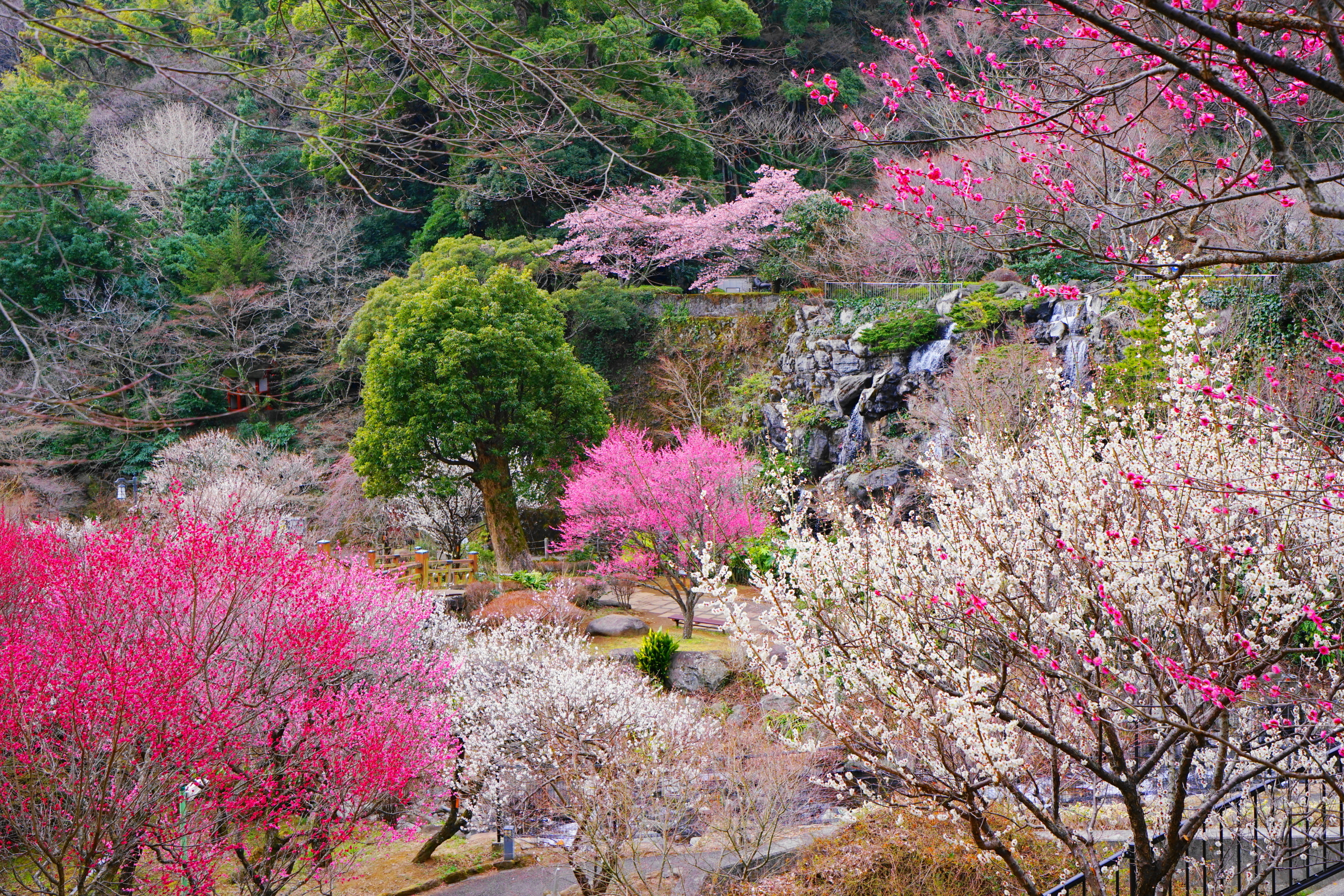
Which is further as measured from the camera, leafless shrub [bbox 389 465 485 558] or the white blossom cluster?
leafless shrub [bbox 389 465 485 558]

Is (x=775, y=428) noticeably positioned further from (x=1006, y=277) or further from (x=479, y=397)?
(x=479, y=397)

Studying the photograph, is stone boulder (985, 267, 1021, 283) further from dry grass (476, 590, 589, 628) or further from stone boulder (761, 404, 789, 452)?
dry grass (476, 590, 589, 628)

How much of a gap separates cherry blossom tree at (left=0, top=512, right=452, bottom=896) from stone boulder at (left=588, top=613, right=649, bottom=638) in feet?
17.7

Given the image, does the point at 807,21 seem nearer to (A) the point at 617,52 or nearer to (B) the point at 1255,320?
(B) the point at 1255,320

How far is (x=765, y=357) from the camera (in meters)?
20.1

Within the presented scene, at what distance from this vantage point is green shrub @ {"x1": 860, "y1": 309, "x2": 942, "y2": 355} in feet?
50.1

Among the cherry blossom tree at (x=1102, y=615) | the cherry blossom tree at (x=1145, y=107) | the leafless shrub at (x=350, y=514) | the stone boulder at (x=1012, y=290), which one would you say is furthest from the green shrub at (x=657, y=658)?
the leafless shrub at (x=350, y=514)

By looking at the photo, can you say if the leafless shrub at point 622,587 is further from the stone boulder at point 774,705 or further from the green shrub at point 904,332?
the green shrub at point 904,332

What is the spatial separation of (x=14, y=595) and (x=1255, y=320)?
13294mm

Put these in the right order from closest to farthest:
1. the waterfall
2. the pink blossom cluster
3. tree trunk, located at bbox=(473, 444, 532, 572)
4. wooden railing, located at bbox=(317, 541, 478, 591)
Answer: the pink blossom cluster < wooden railing, located at bbox=(317, 541, 478, 591) < the waterfall < tree trunk, located at bbox=(473, 444, 532, 572)

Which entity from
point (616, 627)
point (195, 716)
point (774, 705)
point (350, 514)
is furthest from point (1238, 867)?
point (350, 514)

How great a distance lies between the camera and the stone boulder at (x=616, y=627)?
12.9 meters

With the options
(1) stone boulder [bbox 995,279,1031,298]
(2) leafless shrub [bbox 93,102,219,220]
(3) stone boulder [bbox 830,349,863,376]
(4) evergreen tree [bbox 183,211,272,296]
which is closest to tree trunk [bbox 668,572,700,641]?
(3) stone boulder [bbox 830,349,863,376]

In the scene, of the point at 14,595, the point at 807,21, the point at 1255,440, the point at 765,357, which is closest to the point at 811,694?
the point at 1255,440
